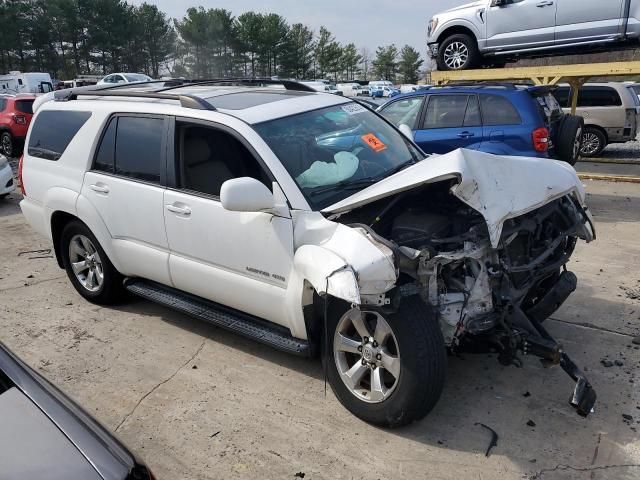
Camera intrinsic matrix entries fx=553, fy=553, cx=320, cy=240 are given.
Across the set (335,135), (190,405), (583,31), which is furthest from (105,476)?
(583,31)

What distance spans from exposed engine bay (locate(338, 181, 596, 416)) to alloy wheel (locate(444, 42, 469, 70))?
7718mm

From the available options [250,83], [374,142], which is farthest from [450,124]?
[374,142]

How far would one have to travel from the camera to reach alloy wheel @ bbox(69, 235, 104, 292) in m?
4.79

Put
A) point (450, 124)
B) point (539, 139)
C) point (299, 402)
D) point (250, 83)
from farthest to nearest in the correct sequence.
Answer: point (450, 124) < point (539, 139) < point (250, 83) < point (299, 402)

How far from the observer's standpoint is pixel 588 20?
8812 millimetres

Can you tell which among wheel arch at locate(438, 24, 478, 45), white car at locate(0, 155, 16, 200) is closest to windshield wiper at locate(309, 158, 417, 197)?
wheel arch at locate(438, 24, 478, 45)

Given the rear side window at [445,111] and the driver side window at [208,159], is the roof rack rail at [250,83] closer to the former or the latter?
the driver side window at [208,159]

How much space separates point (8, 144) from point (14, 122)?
2.32 feet

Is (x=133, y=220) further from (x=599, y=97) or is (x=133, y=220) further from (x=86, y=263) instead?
(x=599, y=97)

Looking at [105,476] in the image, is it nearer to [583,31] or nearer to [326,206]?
[326,206]

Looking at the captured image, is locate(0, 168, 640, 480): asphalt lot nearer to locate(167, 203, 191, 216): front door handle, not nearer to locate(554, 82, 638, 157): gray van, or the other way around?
locate(167, 203, 191, 216): front door handle

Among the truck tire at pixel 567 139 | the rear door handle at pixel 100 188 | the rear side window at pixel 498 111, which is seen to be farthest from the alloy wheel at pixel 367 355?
the truck tire at pixel 567 139

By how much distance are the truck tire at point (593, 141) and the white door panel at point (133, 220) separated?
12.1 metres

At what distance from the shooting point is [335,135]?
3881mm
